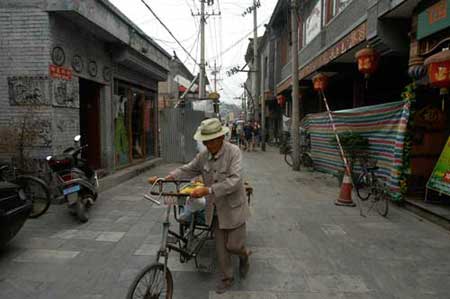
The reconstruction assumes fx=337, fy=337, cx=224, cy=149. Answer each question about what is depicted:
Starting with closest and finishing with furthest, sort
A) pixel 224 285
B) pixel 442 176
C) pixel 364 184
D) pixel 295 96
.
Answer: pixel 224 285 < pixel 442 176 < pixel 364 184 < pixel 295 96

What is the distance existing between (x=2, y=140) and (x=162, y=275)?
4.84 meters

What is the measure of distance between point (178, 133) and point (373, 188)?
8.54 meters

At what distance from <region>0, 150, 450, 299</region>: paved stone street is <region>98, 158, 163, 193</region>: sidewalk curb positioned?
1.53m

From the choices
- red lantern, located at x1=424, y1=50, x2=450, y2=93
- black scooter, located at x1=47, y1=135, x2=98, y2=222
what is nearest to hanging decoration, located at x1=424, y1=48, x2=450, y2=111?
red lantern, located at x1=424, y1=50, x2=450, y2=93

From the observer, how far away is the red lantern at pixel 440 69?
4.80 m

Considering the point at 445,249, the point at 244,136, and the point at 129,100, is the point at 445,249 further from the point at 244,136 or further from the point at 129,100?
the point at 244,136

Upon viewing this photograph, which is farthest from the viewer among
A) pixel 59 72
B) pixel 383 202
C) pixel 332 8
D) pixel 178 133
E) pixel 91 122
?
pixel 178 133

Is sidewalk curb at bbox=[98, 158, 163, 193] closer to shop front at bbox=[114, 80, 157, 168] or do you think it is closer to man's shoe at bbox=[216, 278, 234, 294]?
shop front at bbox=[114, 80, 157, 168]

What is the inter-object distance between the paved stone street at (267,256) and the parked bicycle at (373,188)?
0.27 metres

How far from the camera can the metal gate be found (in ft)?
44.0

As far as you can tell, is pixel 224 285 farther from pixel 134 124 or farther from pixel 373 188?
pixel 134 124

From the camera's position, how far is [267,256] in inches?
170

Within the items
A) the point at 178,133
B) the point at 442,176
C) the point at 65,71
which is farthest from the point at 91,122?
the point at 442,176

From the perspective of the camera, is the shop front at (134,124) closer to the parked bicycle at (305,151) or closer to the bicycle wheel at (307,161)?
the parked bicycle at (305,151)
